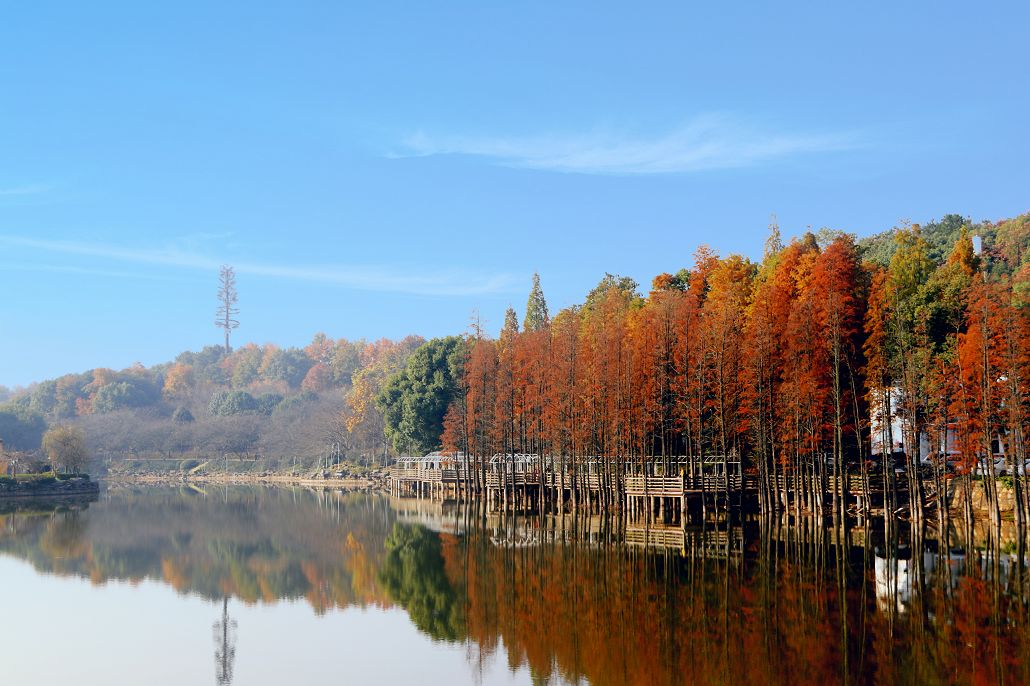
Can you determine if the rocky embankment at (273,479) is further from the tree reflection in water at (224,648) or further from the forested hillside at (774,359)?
the tree reflection in water at (224,648)

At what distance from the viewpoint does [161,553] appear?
4128cm

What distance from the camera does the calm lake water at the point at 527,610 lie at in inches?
773

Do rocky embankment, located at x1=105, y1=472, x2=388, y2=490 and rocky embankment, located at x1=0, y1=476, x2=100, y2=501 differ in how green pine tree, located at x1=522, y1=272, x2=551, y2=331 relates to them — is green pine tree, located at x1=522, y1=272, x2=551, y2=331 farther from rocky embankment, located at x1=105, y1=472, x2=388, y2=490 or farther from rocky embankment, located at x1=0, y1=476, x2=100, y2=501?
rocky embankment, located at x1=0, y1=476, x2=100, y2=501

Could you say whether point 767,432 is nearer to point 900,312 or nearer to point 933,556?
point 900,312

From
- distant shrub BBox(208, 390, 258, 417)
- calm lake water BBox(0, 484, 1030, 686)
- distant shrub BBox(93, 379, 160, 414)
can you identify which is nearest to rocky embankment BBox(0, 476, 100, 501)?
calm lake water BBox(0, 484, 1030, 686)

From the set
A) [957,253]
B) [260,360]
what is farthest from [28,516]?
[260,360]

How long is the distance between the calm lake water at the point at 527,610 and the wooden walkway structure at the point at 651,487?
8.44 feet

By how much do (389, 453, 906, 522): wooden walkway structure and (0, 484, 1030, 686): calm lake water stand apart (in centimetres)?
257

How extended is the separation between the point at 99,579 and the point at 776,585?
23.0 m

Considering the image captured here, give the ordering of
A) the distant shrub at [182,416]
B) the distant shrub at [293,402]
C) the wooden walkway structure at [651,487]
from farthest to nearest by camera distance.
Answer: the distant shrub at [293,402] < the distant shrub at [182,416] < the wooden walkway structure at [651,487]

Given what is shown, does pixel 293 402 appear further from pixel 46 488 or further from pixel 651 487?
pixel 651 487

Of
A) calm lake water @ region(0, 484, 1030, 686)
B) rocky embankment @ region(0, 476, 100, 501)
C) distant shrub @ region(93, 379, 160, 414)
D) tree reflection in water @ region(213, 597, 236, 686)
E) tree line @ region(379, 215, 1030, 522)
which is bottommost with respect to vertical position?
tree reflection in water @ region(213, 597, 236, 686)

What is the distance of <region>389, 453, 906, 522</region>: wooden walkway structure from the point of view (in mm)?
42388

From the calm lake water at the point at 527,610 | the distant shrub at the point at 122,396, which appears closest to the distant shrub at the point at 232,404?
the distant shrub at the point at 122,396
